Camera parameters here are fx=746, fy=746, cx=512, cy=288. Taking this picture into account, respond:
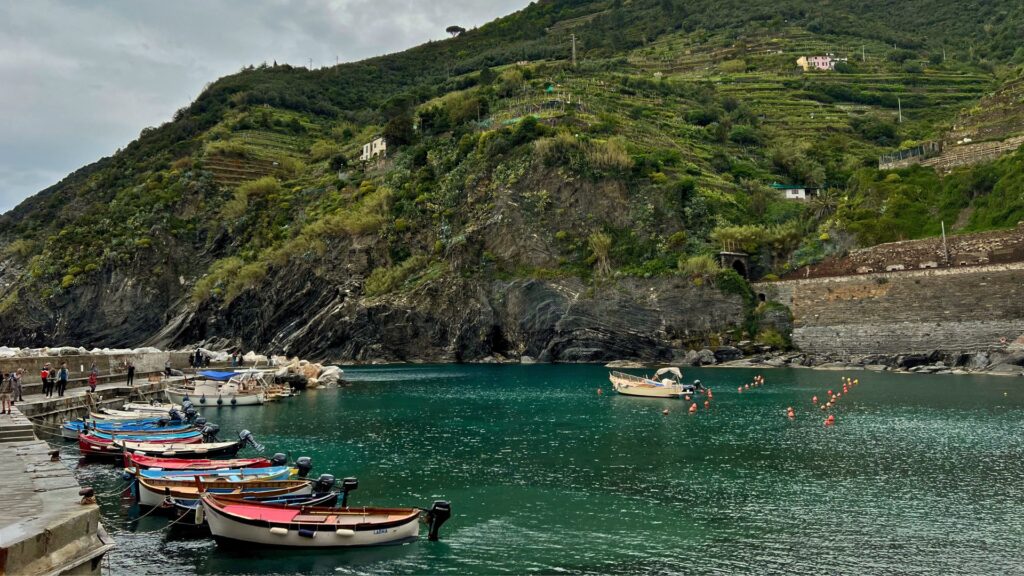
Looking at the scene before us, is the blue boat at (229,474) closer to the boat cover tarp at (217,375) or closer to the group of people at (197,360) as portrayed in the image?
the boat cover tarp at (217,375)

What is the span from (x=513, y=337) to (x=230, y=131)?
8948cm

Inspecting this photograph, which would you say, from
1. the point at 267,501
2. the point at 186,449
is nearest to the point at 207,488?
the point at 267,501

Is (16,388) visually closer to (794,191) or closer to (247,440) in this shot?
(247,440)

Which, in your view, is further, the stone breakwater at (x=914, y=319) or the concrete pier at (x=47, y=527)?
the stone breakwater at (x=914, y=319)

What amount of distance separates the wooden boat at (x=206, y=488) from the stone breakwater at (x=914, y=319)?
59.6 metres

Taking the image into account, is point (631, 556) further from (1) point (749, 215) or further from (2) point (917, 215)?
(1) point (749, 215)

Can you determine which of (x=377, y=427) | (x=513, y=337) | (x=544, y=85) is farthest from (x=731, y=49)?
(x=377, y=427)

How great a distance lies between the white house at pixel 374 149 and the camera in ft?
411

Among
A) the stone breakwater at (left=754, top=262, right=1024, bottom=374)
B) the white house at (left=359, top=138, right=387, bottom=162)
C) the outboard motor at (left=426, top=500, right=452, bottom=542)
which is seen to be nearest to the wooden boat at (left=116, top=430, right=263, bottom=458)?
the outboard motor at (left=426, top=500, right=452, bottom=542)

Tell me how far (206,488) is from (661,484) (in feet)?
49.6

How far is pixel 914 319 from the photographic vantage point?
6950 centimetres

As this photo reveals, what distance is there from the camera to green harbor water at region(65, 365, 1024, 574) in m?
18.8

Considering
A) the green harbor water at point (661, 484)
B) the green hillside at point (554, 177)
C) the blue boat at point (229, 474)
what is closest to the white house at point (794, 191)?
the green hillside at point (554, 177)

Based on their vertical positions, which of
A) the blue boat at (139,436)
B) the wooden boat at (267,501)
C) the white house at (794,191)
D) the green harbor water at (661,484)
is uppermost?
the white house at (794,191)
